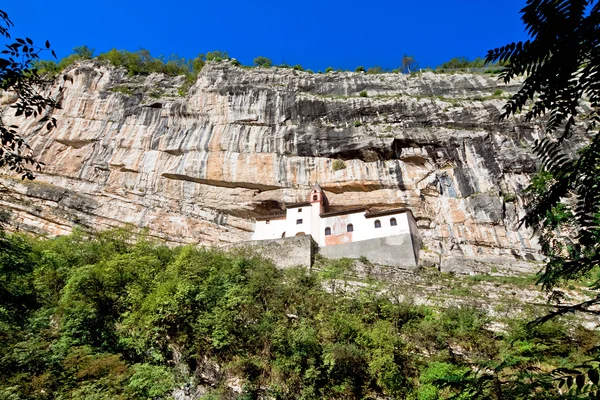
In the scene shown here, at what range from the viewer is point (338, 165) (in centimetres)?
3522

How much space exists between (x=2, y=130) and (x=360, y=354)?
13087 mm

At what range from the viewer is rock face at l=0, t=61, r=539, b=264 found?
103 ft

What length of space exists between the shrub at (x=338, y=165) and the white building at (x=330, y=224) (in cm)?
241

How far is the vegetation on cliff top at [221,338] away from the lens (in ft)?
35.2

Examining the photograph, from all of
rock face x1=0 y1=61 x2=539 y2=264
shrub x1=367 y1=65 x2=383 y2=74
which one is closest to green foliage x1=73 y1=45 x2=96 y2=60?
rock face x1=0 y1=61 x2=539 y2=264

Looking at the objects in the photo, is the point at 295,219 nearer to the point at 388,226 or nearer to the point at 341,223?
the point at 341,223

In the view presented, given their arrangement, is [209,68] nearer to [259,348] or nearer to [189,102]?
[189,102]

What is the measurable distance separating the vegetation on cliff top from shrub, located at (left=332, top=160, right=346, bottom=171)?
17.6 meters

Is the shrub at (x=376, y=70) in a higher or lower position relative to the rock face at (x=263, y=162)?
higher

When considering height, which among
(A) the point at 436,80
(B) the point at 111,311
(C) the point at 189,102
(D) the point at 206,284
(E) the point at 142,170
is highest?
(A) the point at 436,80

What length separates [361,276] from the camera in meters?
23.9

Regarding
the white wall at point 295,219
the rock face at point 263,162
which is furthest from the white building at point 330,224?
the rock face at point 263,162

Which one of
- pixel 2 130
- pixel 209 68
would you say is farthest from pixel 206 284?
pixel 209 68

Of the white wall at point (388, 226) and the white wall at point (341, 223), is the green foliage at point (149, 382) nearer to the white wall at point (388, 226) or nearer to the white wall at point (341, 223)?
the white wall at point (341, 223)
